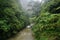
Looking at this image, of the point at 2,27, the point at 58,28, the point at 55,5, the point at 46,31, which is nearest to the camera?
the point at 58,28

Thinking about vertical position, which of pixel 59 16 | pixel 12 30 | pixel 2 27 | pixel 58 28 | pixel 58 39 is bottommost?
pixel 58 39

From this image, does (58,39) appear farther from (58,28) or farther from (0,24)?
(0,24)

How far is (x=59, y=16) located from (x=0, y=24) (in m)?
5.44

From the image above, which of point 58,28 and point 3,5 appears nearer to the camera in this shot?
point 58,28

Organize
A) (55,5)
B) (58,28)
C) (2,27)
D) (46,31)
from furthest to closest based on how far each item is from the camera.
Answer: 1. (55,5)
2. (2,27)
3. (46,31)
4. (58,28)

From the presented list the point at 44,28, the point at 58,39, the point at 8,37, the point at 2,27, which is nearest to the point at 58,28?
the point at 58,39

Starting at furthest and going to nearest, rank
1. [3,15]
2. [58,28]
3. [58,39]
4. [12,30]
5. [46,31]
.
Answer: [12,30] → [3,15] → [46,31] → [58,28] → [58,39]

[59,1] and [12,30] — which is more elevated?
[12,30]

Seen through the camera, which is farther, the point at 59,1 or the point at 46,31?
the point at 59,1

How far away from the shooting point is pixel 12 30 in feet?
48.3

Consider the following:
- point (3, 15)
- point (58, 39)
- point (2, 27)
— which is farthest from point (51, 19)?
point (3, 15)

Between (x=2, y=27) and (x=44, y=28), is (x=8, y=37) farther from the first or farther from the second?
(x=44, y=28)

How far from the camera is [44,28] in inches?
405

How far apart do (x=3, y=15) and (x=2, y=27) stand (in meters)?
2.46
